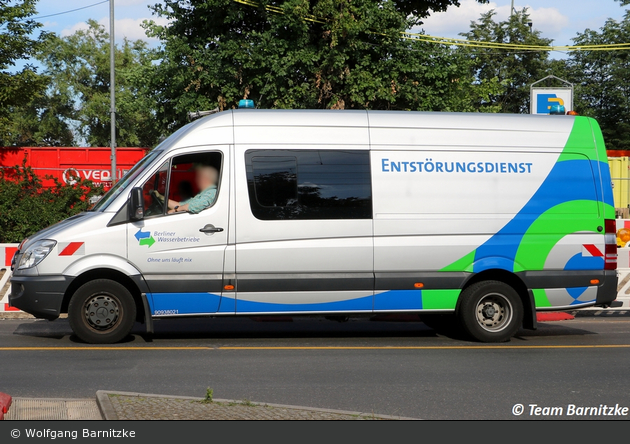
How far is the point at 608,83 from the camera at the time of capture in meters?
51.0

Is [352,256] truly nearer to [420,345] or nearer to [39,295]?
[420,345]

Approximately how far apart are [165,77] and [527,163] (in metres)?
17.2

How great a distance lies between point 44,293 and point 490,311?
508 centimetres

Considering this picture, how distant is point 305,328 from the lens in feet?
35.1

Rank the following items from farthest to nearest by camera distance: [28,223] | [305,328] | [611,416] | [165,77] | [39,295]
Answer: [165,77], [28,223], [305,328], [39,295], [611,416]

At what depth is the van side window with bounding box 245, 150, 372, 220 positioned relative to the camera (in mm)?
8922

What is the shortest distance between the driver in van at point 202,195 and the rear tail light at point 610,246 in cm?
466

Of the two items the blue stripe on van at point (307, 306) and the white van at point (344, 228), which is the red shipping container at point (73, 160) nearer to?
the white van at point (344, 228)

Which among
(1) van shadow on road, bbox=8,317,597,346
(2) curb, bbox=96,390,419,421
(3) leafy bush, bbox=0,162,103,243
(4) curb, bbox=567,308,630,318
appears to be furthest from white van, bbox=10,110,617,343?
(3) leafy bush, bbox=0,162,103,243

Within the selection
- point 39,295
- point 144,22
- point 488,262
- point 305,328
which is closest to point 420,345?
point 488,262

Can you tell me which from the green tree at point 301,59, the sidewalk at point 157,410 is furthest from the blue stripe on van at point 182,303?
the green tree at point 301,59

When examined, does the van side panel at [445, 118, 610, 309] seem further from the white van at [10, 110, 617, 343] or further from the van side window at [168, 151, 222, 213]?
the van side window at [168, 151, 222, 213]

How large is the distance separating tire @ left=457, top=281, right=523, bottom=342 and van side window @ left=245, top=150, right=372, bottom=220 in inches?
62.0

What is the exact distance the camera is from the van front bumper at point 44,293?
8641mm
